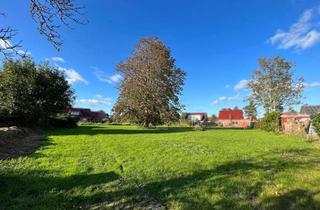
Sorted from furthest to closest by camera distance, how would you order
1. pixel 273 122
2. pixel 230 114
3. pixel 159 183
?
pixel 230 114, pixel 273 122, pixel 159 183

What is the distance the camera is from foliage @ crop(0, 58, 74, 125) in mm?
21531

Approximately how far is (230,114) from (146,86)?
49.8 meters

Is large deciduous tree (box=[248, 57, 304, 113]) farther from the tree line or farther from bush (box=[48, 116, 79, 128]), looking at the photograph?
bush (box=[48, 116, 79, 128])

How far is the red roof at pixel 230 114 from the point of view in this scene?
76.3 m

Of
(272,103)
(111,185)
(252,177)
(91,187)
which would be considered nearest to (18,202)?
(91,187)

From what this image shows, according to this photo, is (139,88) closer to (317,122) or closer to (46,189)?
(317,122)

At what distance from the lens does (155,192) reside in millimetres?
5070

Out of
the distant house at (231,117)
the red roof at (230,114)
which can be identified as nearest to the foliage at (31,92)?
the distant house at (231,117)

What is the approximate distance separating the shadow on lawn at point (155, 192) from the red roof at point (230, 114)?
72209mm

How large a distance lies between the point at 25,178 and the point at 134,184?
2.64 meters

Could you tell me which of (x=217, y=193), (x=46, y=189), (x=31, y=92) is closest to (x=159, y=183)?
(x=217, y=193)

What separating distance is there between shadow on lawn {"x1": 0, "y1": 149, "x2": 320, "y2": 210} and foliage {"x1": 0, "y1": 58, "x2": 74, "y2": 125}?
17643mm

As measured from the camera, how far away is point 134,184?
18.4 ft

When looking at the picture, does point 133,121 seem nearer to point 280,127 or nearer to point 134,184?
point 280,127
